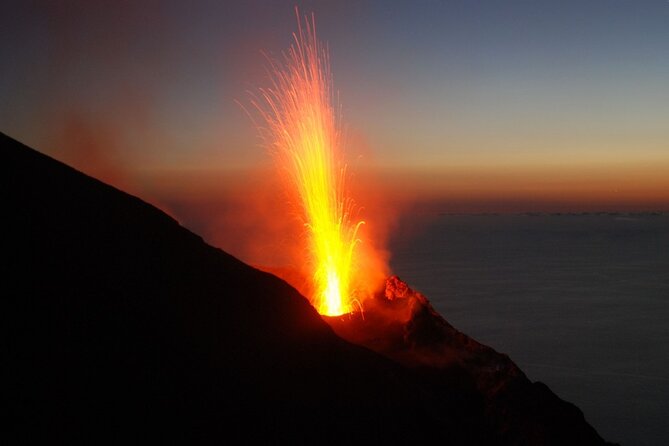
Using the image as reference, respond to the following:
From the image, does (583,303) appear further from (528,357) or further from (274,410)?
(274,410)

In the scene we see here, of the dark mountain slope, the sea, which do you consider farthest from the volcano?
the sea

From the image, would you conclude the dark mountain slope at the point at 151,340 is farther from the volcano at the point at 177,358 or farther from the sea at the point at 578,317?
the sea at the point at 578,317

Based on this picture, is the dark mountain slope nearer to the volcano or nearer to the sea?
the volcano

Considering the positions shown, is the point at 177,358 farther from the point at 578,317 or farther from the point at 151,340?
the point at 578,317

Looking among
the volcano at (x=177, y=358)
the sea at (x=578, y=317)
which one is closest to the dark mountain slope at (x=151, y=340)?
the volcano at (x=177, y=358)

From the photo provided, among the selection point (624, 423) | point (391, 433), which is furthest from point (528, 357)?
point (391, 433)
